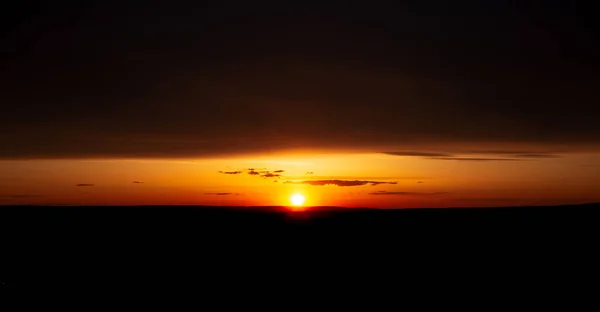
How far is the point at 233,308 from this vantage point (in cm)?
1920

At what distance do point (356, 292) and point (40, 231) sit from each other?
26.8 metres

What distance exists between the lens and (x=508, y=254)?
30078mm

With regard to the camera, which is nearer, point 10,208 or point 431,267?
point 431,267

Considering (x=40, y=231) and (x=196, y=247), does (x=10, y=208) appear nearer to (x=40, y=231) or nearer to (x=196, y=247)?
(x=40, y=231)

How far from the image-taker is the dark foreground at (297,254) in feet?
79.0

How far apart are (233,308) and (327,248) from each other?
1363 centimetres

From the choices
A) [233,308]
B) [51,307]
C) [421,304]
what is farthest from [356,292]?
[51,307]

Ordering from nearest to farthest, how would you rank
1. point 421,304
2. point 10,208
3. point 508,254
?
point 421,304
point 508,254
point 10,208

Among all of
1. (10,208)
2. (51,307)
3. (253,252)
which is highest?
(10,208)

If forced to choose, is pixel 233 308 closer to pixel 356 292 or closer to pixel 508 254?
pixel 356 292

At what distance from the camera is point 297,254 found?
3025 centimetres

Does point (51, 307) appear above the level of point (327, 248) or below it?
below

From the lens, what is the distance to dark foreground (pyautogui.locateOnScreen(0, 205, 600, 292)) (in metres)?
24.1

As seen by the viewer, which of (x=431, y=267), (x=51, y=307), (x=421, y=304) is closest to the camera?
(x=51, y=307)
